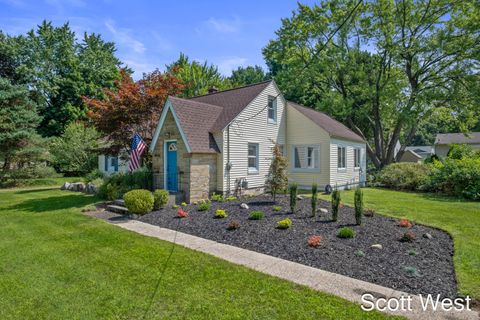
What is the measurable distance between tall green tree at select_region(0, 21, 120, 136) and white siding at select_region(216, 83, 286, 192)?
2573 cm

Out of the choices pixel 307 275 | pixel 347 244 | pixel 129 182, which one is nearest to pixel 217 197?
pixel 129 182

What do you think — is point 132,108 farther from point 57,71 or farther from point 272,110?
point 57,71

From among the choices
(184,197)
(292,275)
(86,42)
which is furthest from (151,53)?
(86,42)

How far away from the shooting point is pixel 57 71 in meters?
36.6

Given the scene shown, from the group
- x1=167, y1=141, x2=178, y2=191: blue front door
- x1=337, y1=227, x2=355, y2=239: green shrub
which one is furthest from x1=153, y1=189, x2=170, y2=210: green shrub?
x1=337, y1=227, x2=355, y2=239: green shrub

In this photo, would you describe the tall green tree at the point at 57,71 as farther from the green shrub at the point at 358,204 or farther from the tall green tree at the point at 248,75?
the green shrub at the point at 358,204

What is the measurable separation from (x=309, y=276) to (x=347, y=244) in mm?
2115

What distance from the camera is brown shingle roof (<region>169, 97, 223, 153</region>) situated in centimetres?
1211

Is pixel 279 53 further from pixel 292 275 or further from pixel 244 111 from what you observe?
pixel 292 275

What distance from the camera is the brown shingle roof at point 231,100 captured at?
13.7 metres

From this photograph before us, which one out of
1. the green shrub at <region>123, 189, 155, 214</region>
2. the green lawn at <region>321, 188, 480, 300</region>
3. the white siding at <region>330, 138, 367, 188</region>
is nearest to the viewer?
the green lawn at <region>321, 188, 480, 300</region>

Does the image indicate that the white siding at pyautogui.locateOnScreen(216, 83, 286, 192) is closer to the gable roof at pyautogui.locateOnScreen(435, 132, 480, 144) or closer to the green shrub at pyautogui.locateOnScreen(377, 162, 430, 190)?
the green shrub at pyautogui.locateOnScreen(377, 162, 430, 190)

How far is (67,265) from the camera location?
213 inches

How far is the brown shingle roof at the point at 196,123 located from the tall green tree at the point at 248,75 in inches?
1200
